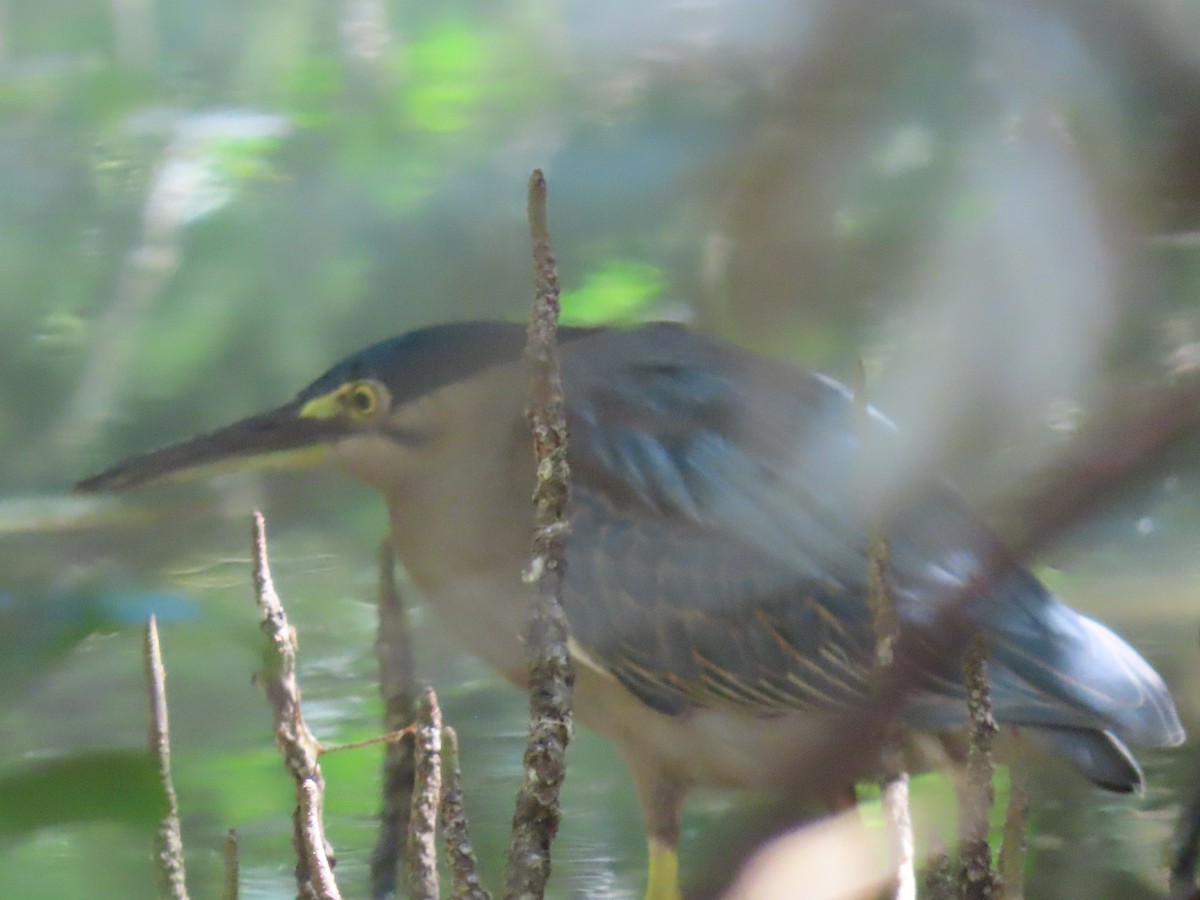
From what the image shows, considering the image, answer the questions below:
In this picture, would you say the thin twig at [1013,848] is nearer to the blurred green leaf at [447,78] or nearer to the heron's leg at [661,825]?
the heron's leg at [661,825]

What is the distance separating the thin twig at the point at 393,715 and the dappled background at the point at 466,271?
1cm

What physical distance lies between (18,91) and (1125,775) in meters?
0.82

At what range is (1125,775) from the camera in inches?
32.4

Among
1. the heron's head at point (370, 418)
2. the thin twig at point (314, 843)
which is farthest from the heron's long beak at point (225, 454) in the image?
the thin twig at point (314, 843)

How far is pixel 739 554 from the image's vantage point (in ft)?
2.81

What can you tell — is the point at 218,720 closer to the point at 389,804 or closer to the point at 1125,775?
the point at 389,804

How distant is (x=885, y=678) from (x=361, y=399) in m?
0.50

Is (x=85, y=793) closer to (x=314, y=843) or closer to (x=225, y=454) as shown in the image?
(x=314, y=843)

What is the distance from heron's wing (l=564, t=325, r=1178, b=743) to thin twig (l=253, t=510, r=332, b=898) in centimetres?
32

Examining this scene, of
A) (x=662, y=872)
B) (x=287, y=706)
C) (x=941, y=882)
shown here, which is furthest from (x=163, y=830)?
(x=662, y=872)

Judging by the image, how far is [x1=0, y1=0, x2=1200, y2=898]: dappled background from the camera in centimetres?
73

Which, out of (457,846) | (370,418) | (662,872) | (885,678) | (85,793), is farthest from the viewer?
(370,418)

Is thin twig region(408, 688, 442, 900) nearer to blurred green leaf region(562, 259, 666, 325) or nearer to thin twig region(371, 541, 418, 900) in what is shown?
thin twig region(371, 541, 418, 900)

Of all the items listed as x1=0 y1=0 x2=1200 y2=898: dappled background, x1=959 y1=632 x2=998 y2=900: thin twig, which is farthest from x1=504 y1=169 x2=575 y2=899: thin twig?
x1=0 y1=0 x2=1200 y2=898: dappled background
